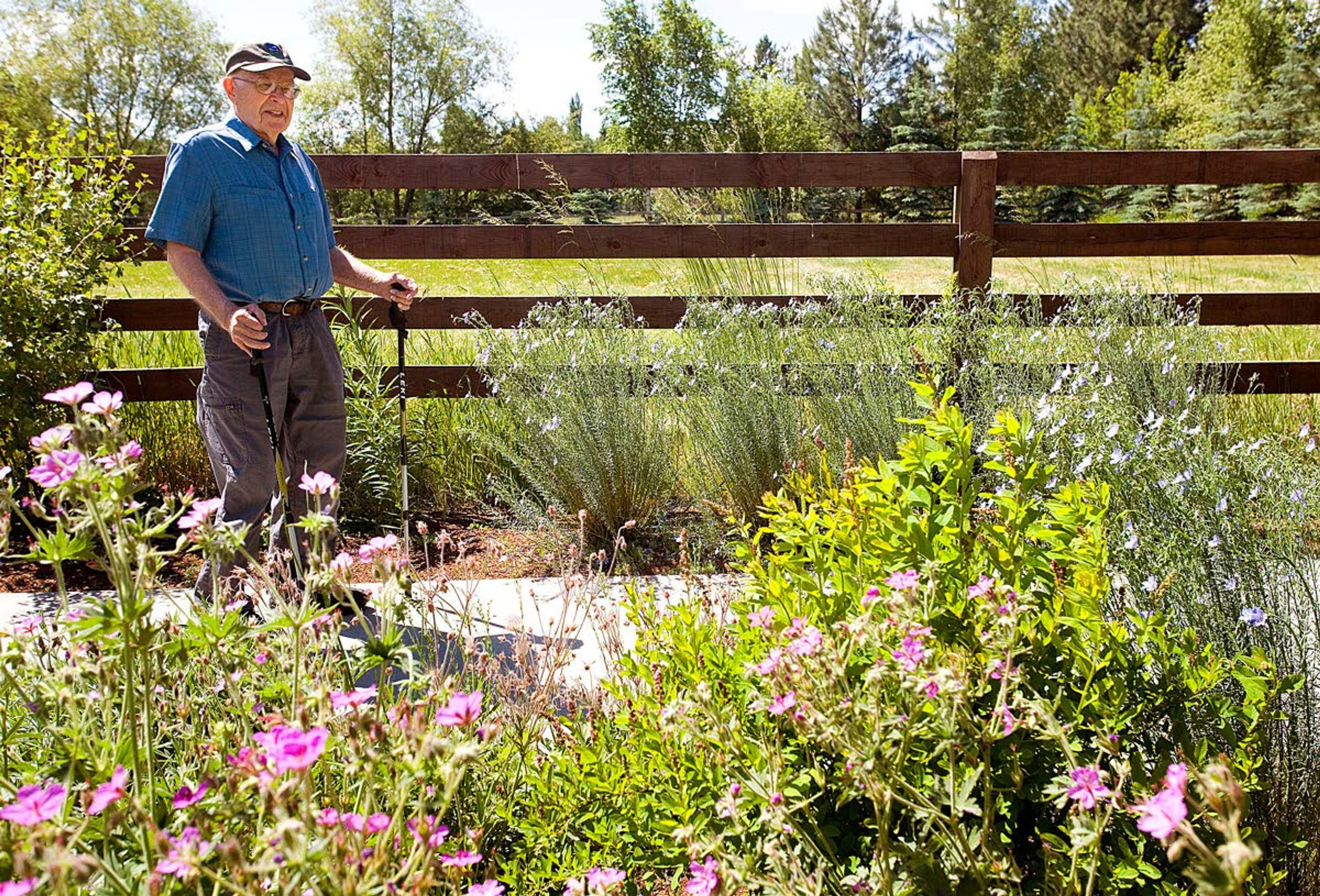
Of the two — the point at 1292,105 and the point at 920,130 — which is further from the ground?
the point at 920,130

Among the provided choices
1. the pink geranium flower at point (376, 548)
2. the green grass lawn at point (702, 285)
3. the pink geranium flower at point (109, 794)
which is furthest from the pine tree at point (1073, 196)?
the pink geranium flower at point (109, 794)

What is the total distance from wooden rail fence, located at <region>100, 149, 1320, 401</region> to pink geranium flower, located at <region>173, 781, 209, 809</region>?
3.64 metres

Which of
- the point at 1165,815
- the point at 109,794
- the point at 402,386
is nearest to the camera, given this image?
the point at 1165,815

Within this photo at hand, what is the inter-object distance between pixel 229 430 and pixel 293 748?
8.42 ft

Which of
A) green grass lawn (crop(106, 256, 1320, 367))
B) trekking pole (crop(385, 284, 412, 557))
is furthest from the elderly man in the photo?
green grass lawn (crop(106, 256, 1320, 367))

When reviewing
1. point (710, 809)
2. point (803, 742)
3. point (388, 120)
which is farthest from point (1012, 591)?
point (388, 120)

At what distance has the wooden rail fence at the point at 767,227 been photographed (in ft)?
15.9

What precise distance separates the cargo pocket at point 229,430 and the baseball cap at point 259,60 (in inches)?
40.2

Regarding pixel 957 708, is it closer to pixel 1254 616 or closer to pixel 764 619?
pixel 764 619

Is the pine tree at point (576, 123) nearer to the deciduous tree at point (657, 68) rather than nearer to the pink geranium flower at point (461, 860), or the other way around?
the deciduous tree at point (657, 68)

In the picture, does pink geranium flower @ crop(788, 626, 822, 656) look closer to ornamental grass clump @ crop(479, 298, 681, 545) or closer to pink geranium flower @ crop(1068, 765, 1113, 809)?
pink geranium flower @ crop(1068, 765, 1113, 809)

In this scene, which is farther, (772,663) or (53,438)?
(772,663)

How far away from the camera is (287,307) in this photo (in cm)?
332

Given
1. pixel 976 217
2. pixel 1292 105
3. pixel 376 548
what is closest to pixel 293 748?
pixel 376 548
